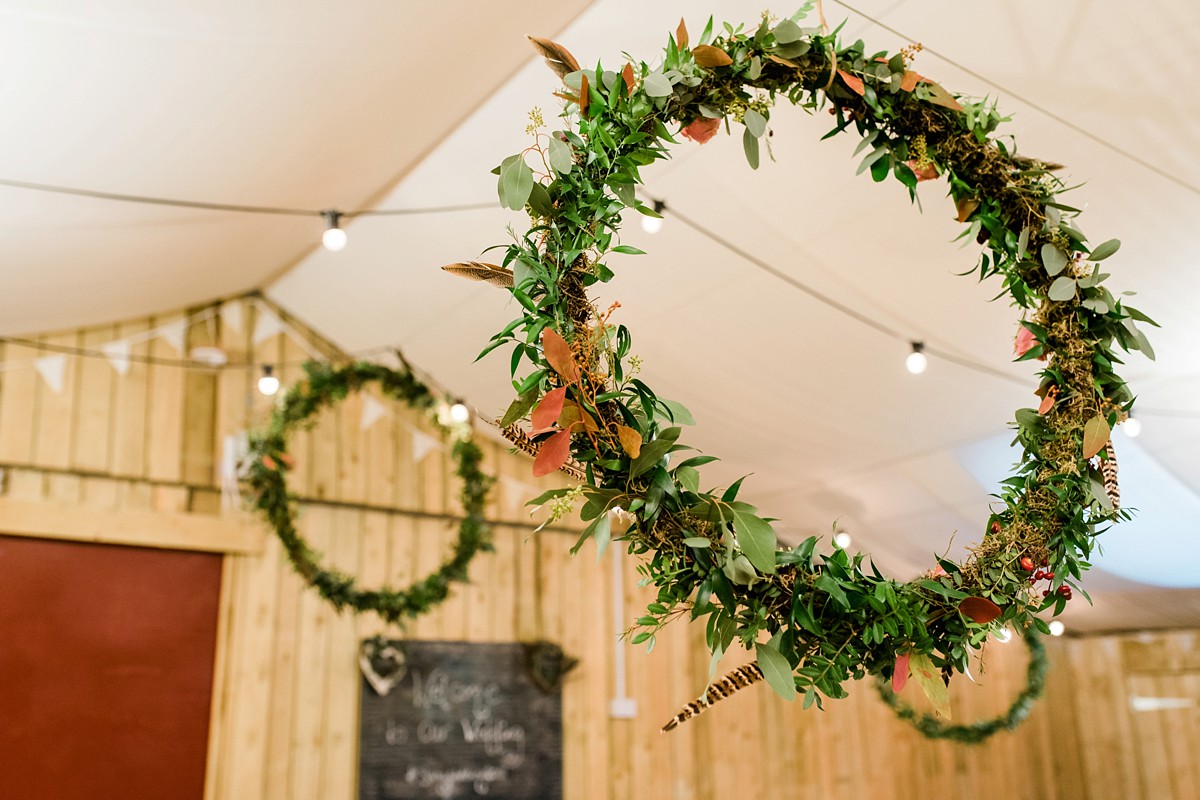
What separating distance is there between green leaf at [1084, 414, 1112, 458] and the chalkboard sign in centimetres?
477

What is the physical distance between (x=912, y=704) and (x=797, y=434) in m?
3.18

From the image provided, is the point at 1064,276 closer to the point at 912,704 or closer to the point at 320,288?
the point at 320,288

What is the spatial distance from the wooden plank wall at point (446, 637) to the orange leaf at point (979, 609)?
3.85 m

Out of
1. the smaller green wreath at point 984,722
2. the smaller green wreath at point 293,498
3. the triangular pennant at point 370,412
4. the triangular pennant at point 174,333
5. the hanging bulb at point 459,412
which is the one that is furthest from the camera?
the smaller green wreath at point 984,722

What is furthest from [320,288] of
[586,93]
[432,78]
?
[586,93]

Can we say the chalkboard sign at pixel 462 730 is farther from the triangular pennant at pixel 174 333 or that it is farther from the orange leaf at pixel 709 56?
the orange leaf at pixel 709 56

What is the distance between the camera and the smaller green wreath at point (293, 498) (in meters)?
4.54

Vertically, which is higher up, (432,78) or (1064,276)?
Result: (432,78)

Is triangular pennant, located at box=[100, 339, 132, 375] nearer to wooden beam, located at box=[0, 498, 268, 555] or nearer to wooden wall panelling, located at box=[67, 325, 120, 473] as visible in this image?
wooden wall panelling, located at box=[67, 325, 120, 473]

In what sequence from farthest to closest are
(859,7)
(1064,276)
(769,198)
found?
(769,198)
(859,7)
(1064,276)

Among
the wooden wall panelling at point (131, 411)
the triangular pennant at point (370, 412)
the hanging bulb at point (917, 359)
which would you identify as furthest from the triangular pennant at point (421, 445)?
the hanging bulb at point (917, 359)

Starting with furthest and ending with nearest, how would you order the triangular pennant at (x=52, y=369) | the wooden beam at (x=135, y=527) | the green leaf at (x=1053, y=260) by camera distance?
the triangular pennant at (x=52, y=369)
the wooden beam at (x=135, y=527)
the green leaf at (x=1053, y=260)

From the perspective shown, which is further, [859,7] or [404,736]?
[404,736]

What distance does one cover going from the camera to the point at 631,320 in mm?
4691
